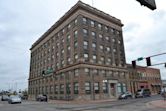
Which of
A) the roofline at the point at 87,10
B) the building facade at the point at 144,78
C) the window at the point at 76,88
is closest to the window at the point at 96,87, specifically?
the window at the point at 76,88

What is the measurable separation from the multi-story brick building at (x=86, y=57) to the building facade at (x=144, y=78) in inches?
334

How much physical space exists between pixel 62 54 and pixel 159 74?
162 ft

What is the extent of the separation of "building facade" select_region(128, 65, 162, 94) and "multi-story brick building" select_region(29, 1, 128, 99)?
8486 millimetres

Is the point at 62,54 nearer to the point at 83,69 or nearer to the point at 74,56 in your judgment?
the point at 74,56

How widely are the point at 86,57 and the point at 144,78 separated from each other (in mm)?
33563

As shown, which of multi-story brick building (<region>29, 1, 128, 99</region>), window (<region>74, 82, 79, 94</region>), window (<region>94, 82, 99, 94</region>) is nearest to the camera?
window (<region>74, 82, 79, 94</region>)

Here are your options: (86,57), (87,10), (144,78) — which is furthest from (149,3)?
(144,78)

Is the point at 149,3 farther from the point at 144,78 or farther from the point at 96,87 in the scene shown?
the point at 144,78

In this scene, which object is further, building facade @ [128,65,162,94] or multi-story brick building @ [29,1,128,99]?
building facade @ [128,65,162,94]

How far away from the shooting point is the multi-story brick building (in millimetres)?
44094

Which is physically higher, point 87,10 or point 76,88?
point 87,10

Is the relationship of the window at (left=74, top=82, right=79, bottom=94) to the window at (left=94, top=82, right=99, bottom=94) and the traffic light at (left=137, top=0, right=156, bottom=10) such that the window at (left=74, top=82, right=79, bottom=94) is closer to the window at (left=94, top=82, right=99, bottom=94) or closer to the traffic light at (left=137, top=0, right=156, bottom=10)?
the window at (left=94, top=82, right=99, bottom=94)

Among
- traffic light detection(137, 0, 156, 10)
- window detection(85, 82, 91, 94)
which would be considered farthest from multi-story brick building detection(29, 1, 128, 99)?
traffic light detection(137, 0, 156, 10)

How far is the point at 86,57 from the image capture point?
149 ft
